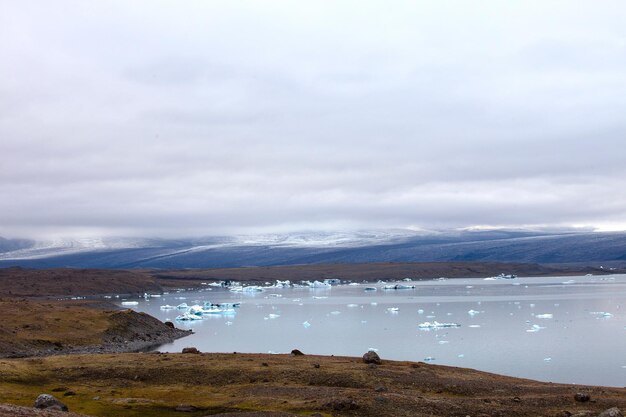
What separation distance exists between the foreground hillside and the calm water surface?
425 inches

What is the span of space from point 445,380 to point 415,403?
5.55 meters

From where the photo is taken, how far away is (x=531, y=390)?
30.9m

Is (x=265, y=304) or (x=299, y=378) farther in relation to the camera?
(x=265, y=304)

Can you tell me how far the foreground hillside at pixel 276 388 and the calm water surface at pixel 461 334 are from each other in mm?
10798

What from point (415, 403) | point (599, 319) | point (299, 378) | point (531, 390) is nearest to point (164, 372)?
point (299, 378)

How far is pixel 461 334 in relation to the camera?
61781mm

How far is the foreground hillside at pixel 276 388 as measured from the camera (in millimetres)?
26797

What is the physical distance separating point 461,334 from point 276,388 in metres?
34.2

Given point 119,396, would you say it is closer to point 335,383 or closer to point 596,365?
point 335,383

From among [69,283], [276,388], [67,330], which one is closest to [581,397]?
[276,388]

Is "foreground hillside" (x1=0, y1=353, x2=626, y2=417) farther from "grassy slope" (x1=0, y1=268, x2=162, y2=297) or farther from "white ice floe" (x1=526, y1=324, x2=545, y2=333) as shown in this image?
"grassy slope" (x1=0, y1=268, x2=162, y2=297)

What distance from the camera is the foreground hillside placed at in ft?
87.9

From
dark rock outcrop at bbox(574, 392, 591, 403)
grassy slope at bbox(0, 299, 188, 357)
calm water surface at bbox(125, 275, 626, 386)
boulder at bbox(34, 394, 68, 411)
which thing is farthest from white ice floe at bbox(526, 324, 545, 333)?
boulder at bbox(34, 394, 68, 411)

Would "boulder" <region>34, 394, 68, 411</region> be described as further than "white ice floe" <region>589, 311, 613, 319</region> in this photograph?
No
